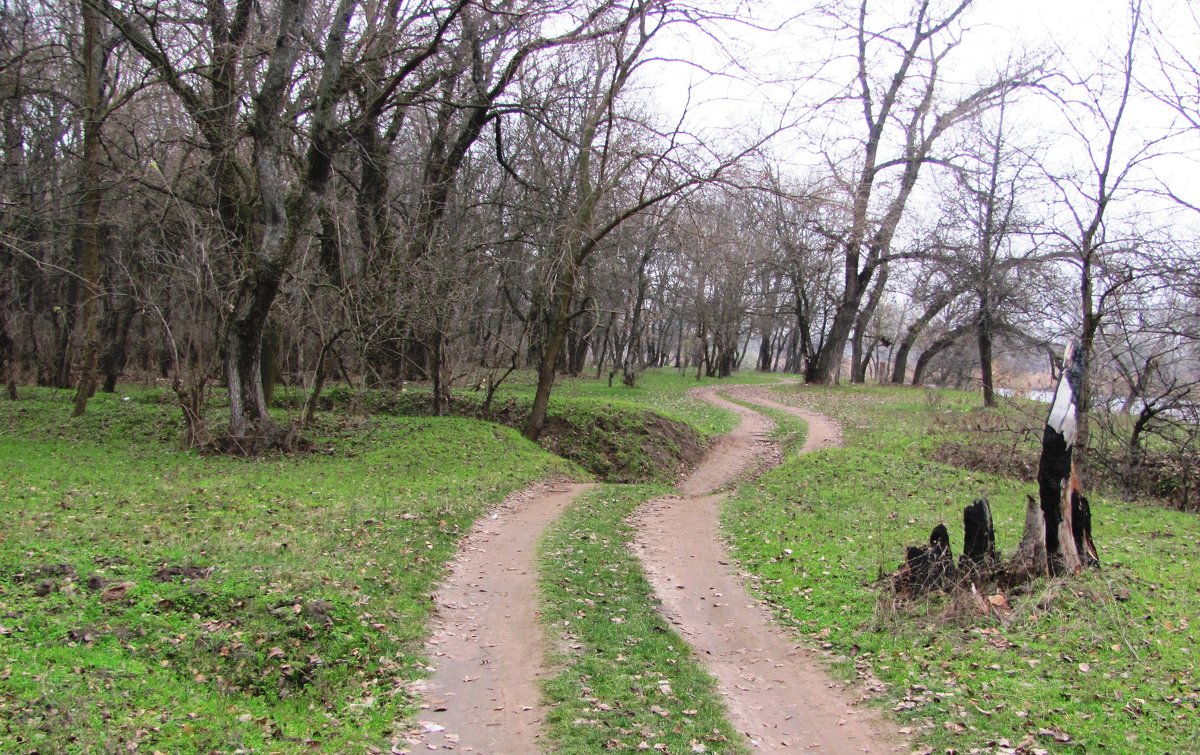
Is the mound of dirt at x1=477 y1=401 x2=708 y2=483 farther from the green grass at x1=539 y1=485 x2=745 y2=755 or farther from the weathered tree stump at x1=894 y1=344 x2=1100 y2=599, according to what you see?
the weathered tree stump at x1=894 y1=344 x2=1100 y2=599

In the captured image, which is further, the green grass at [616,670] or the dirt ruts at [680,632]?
the dirt ruts at [680,632]

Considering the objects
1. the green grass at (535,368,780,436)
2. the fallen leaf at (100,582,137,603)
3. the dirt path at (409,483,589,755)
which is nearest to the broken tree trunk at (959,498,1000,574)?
the dirt path at (409,483,589,755)

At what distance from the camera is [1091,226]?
14.4m

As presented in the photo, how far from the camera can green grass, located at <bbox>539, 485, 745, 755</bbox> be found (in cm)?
550

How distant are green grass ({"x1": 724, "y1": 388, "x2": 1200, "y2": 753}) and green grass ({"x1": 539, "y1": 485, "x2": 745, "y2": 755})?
1508mm

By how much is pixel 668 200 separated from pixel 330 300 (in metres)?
8.33

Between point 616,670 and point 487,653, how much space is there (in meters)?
1.23

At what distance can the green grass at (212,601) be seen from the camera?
4.95 metres

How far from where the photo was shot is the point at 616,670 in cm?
655

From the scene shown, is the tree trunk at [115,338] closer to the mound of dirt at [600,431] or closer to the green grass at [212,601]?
the mound of dirt at [600,431]

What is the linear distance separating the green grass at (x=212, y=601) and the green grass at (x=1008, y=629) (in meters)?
4.14

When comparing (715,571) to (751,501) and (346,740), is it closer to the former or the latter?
(751,501)

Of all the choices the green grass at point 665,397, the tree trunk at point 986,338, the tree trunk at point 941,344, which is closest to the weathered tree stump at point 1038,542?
the green grass at point 665,397

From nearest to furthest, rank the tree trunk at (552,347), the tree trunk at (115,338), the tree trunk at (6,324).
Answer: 1. the tree trunk at (552,347)
2. the tree trunk at (6,324)
3. the tree trunk at (115,338)
